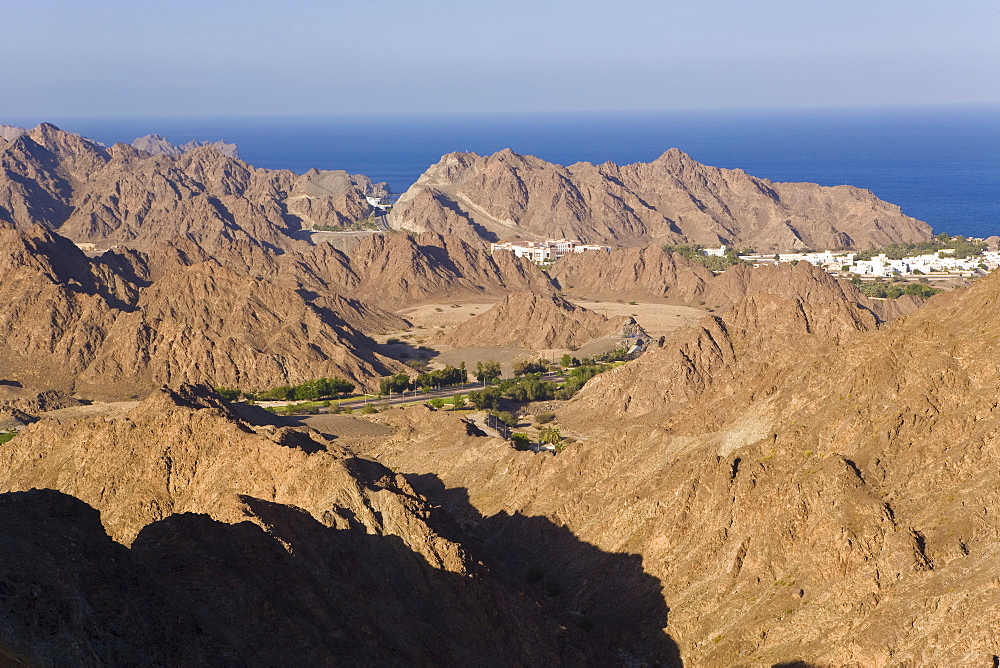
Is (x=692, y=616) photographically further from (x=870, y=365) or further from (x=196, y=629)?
(x=196, y=629)

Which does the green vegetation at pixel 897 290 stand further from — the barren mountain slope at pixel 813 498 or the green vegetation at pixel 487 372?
the barren mountain slope at pixel 813 498

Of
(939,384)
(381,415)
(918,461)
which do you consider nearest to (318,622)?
(918,461)

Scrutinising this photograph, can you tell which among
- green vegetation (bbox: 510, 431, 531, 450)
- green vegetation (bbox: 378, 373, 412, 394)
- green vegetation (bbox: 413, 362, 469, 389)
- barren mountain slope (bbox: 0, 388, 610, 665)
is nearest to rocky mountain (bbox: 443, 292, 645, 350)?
green vegetation (bbox: 413, 362, 469, 389)

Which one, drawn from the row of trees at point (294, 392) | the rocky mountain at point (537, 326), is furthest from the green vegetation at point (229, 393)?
the rocky mountain at point (537, 326)

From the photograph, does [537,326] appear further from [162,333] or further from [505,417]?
[162,333]

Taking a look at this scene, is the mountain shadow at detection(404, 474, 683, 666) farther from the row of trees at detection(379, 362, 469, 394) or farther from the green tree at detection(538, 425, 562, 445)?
the row of trees at detection(379, 362, 469, 394)

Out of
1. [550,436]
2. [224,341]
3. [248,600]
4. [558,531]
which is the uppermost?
[248,600]

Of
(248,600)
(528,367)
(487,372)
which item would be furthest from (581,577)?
(528,367)
